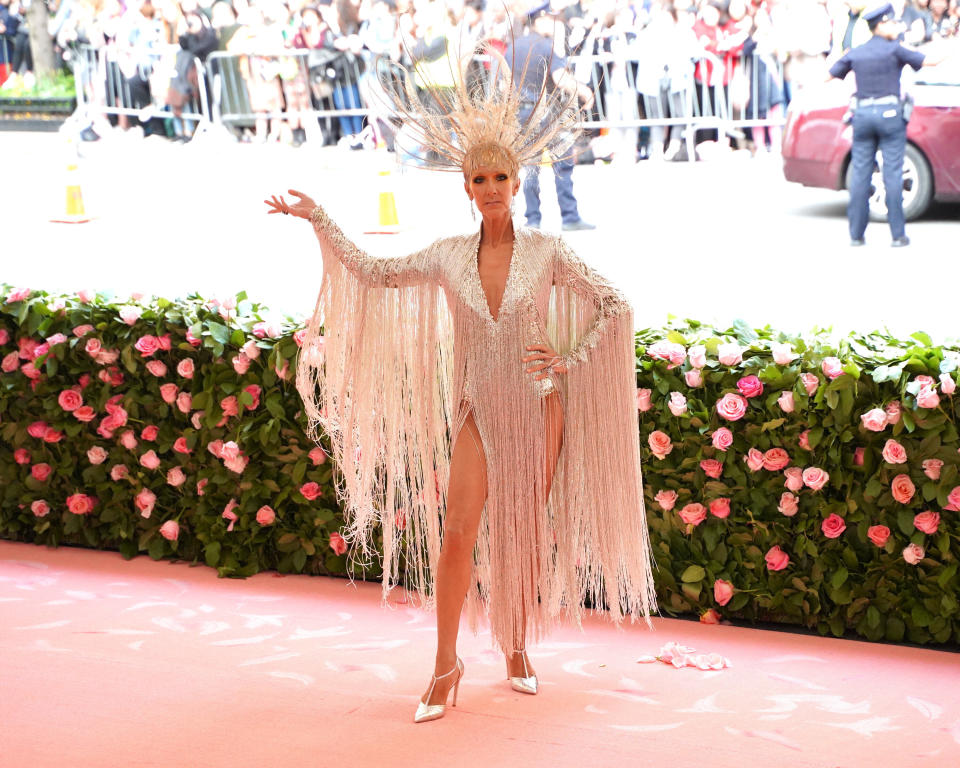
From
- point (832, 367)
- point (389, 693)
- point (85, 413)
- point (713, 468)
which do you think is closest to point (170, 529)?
point (85, 413)

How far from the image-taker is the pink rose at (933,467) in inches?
110

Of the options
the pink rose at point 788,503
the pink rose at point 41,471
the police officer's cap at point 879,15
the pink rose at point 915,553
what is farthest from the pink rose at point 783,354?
the pink rose at point 41,471

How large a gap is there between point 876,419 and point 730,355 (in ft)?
1.35

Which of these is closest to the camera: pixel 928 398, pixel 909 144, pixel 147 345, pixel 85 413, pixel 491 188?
pixel 491 188

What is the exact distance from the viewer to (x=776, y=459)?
9.61 feet

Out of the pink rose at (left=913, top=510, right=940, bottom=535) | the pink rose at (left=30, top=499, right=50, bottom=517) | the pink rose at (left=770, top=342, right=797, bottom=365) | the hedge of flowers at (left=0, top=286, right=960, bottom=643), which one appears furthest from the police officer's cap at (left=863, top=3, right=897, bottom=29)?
the pink rose at (left=30, top=499, right=50, bottom=517)

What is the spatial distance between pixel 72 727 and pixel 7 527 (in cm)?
150

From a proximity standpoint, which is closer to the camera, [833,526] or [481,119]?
[481,119]

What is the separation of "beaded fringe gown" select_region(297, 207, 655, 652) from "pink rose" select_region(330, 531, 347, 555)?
0.60 metres

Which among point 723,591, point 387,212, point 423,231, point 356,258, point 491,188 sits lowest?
point 723,591

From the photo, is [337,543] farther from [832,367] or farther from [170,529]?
[832,367]

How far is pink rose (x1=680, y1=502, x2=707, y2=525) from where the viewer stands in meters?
3.02

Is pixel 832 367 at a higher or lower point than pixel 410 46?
lower

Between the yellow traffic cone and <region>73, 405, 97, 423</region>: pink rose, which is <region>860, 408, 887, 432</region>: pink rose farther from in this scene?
the yellow traffic cone
